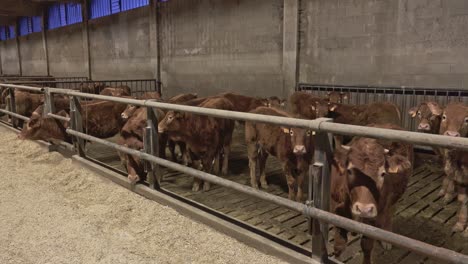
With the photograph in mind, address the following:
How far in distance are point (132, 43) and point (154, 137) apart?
37.5 feet

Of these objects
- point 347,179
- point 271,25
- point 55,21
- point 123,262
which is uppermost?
point 55,21

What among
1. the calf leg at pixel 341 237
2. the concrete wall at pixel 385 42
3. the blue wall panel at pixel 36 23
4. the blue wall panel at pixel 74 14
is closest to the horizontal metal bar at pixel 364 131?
the calf leg at pixel 341 237

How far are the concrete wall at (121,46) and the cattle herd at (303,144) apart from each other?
6.17m

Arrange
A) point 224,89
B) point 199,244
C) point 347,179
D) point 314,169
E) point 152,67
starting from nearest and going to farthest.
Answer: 1. point 314,169
2. point 347,179
3. point 199,244
4. point 224,89
5. point 152,67

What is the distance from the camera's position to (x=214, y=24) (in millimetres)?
10953

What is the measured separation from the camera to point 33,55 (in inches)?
953

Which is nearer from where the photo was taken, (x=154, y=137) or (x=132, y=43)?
(x=154, y=137)

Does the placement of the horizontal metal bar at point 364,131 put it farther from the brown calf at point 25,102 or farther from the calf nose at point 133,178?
the brown calf at point 25,102

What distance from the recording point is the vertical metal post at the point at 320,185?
2.53 metres

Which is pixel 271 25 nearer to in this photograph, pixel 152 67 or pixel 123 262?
pixel 152 67

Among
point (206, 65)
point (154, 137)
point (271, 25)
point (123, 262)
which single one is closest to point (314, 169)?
point (123, 262)

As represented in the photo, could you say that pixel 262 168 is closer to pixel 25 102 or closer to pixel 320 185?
pixel 320 185

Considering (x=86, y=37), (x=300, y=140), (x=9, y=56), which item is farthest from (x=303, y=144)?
(x=9, y=56)

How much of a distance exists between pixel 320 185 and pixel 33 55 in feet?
86.2
